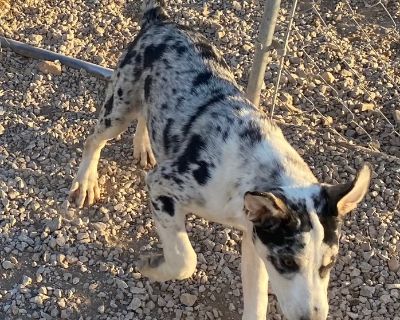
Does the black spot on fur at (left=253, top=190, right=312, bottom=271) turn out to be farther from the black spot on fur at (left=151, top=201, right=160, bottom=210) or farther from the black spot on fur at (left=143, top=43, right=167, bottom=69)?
the black spot on fur at (left=143, top=43, right=167, bottom=69)

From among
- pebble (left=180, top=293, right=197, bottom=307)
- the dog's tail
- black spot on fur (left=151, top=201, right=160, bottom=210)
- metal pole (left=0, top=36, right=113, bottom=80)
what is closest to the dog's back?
the dog's tail

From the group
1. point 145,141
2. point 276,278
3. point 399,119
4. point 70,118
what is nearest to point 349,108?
point 399,119

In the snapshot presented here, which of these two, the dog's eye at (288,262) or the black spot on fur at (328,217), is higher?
the black spot on fur at (328,217)

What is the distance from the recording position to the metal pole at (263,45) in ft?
16.6

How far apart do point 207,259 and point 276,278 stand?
1.23 m

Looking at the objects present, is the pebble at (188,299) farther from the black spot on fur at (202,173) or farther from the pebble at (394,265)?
the pebble at (394,265)

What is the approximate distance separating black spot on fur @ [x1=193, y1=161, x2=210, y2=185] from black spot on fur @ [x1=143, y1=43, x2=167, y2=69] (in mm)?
864

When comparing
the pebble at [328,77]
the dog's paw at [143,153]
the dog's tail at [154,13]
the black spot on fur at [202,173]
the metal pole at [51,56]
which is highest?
the dog's tail at [154,13]

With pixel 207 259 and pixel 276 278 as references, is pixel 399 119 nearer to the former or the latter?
pixel 207 259

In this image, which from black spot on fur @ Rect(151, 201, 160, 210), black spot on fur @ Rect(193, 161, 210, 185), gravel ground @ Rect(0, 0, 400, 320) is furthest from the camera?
gravel ground @ Rect(0, 0, 400, 320)

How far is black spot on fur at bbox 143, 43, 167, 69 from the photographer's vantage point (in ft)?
16.4

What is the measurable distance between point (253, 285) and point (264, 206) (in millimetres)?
1011

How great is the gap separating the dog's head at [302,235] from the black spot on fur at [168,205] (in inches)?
30.1

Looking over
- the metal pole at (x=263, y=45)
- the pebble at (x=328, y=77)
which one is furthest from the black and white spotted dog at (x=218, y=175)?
the pebble at (x=328, y=77)
